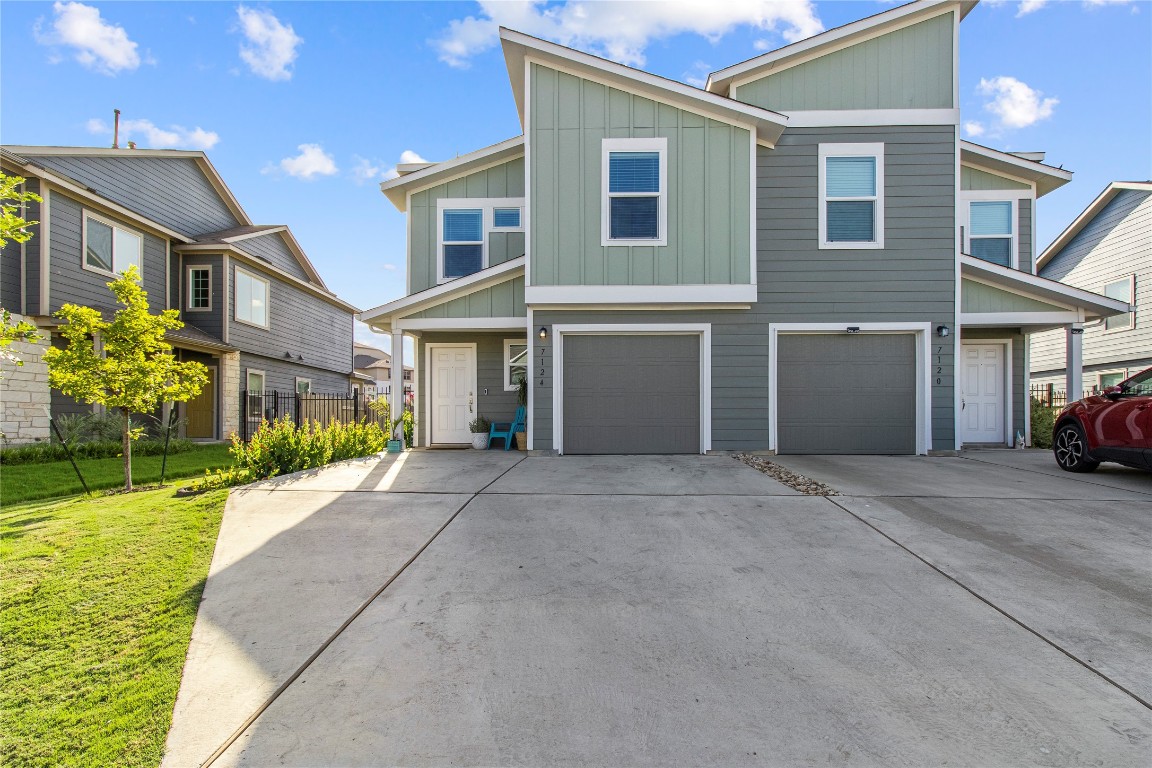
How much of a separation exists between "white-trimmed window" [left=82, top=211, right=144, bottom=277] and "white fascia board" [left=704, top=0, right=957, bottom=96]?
1387 cm

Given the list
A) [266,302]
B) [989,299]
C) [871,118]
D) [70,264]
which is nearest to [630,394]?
[871,118]

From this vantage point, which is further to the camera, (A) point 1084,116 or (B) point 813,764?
(A) point 1084,116

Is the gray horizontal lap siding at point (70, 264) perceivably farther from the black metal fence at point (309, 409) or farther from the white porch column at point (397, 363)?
the white porch column at point (397, 363)

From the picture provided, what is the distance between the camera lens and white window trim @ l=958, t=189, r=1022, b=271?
11539 millimetres

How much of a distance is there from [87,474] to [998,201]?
17649mm

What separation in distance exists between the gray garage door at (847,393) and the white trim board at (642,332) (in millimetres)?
1301

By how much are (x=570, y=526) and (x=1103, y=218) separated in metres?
20.9

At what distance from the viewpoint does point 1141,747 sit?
2.30 m

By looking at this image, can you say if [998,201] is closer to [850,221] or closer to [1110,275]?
[850,221]

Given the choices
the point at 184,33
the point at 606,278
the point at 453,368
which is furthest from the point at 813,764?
the point at 184,33

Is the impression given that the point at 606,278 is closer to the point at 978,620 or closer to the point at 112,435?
the point at 978,620

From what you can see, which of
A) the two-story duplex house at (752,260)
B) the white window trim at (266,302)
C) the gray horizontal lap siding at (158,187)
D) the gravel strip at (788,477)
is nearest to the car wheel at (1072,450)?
the two-story duplex house at (752,260)

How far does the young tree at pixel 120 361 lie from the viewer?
23.7ft

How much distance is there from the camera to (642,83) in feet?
30.2
